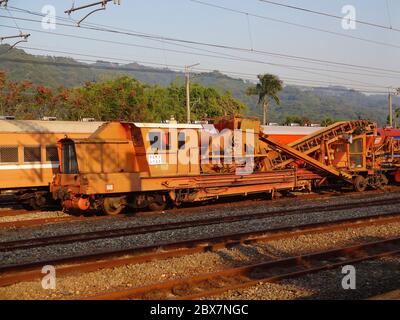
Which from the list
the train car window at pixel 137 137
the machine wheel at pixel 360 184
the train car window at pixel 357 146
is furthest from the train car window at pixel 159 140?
the machine wheel at pixel 360 184

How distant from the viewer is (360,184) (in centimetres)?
2264

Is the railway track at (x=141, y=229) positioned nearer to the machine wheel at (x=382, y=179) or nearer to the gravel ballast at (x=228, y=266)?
the gravel ballast at (x=228, y=266)

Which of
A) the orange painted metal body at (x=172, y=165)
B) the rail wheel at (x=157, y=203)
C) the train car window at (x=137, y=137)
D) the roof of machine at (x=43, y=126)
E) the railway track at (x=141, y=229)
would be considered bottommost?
the railway track at (x=141, y=229)

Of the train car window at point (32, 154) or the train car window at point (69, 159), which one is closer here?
the train car window at point (69, 159)

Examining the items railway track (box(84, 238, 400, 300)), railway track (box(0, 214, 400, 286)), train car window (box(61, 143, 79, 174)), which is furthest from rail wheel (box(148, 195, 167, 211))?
railway track (box(84, 238, 400, 300))

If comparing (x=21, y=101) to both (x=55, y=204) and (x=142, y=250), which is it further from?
(x=142, y=250)

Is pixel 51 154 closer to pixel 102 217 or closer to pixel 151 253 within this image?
pixel 102 217

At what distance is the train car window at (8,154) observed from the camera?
1755 cm

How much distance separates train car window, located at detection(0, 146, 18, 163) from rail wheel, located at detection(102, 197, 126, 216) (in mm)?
4299

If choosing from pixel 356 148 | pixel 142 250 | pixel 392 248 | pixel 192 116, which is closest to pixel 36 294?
pixel 142 250

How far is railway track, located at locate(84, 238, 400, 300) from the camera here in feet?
23.7

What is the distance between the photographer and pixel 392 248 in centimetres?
1062

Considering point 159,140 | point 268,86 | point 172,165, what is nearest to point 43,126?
point 159,140

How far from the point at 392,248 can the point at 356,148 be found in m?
12.5
